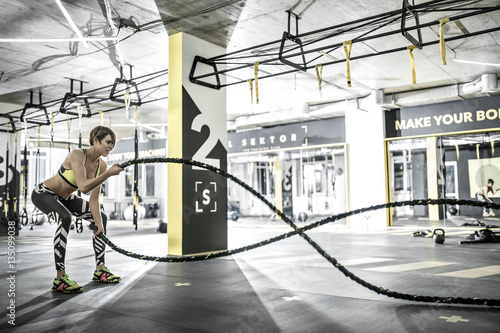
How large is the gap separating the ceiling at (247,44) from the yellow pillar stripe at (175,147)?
0.50 meters

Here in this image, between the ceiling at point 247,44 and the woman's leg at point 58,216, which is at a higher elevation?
the ceiling at point 247,44

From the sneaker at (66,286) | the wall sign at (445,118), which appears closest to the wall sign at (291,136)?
the wall sign at (445,118)

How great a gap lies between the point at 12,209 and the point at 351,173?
27.3 ft

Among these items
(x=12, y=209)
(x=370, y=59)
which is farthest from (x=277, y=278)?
(x=12, y=209)

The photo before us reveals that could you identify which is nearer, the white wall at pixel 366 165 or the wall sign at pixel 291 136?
the white wall at pixel 366 165

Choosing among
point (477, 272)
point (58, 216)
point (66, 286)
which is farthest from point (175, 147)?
point (477, 272)

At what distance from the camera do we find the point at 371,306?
9.45 ft

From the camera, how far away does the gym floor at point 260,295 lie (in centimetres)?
247

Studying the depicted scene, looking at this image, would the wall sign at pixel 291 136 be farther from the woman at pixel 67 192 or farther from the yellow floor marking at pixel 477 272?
the woman at pixel 67 192

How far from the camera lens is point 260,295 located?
326cm

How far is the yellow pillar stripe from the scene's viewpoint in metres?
5.76

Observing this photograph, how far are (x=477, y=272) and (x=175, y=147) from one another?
12.7ft

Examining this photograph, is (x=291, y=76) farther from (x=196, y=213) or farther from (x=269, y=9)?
(x=196, y=213)

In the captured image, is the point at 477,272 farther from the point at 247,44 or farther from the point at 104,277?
the point at 247,44
